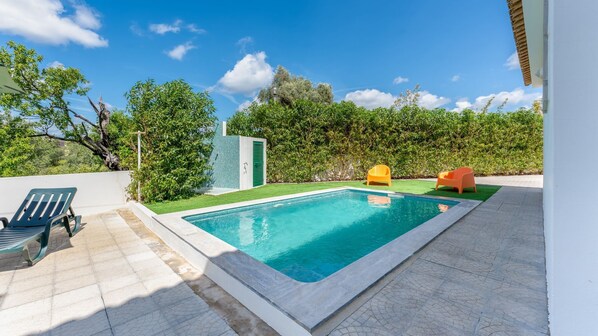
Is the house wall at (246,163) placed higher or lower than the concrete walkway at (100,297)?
higher

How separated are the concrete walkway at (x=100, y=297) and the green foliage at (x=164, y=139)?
4311mm

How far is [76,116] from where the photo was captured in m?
15.0

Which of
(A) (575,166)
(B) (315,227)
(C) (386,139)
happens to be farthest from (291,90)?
(A) (575,166)

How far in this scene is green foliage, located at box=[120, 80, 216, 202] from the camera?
9.14 meters

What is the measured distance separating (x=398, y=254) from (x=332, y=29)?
1822 cm

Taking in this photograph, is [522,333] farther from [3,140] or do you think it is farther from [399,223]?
[3,140]

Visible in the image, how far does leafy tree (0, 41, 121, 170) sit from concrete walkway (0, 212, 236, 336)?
11375 mm

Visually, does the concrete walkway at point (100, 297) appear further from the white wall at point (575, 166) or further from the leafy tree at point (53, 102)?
the leafy tree at point (53, 102)

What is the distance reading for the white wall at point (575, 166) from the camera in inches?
69.0

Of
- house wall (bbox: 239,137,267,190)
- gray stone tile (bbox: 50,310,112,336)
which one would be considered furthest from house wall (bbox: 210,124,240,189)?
gray stone tile (bbox: 50,310,112,336)

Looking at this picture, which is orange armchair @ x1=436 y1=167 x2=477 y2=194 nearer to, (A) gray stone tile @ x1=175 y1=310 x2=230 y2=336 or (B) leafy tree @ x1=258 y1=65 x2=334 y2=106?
(A) gray stone tile @ x1=175 y1=310 x2=230 y2=336

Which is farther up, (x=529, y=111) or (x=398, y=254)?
(x=529, y=111)

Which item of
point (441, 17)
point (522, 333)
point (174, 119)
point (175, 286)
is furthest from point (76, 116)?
point (441, 17)

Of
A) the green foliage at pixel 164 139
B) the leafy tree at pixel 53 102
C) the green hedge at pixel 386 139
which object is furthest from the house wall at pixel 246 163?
the leafy tree at pixel 53 102
